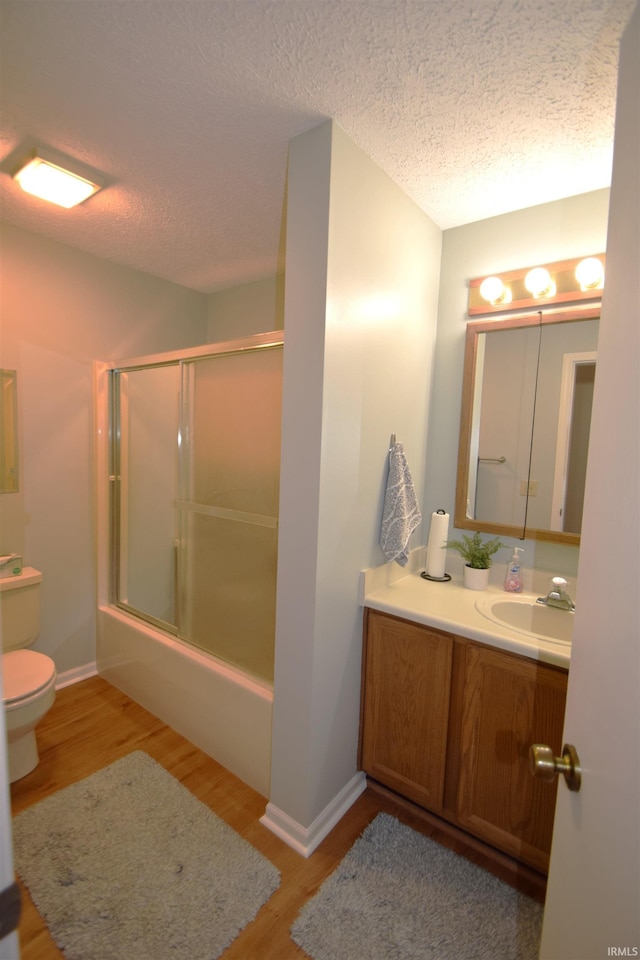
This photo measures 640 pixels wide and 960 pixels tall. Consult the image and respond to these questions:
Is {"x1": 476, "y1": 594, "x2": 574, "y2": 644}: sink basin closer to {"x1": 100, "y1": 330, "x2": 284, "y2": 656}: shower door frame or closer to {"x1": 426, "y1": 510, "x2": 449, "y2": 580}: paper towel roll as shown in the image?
{"x1": 426, "y1": 510, "x2": 449, "y2": 580}: paper towel roll

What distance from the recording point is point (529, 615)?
5.66ft

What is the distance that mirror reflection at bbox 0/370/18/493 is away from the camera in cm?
216

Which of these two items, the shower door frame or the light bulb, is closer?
the light bulb

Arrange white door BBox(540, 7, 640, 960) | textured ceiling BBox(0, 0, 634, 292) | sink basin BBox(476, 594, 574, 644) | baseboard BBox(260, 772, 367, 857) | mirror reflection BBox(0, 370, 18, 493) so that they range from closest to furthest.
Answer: white door BBox(540, 7, 640, 960) < textured ceiling BBox(0, 0, 634, 292) < baseboard BBox(260, 772, 367, 857) < sink basin BBox(476, 594, 574, 644) < mirror reflection BBox(0, 370, 18, 493)

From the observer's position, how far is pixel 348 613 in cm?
165

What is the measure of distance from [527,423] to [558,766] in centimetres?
142

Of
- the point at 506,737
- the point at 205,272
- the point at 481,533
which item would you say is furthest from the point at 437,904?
the point at 205,272

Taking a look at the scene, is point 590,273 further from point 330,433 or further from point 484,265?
point 330,433

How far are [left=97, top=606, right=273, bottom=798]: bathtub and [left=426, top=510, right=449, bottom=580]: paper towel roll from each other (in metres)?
0.89

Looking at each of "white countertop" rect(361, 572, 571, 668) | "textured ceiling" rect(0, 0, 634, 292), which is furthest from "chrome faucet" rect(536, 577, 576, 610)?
"textured ceiling" rect(0, 0, 634, 292)

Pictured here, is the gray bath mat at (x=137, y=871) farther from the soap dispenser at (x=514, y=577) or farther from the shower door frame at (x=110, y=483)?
the soap dispenser at (x=514, y=577)

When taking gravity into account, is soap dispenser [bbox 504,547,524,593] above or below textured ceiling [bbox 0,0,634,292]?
below

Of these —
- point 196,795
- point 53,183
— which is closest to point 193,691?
point 196,795

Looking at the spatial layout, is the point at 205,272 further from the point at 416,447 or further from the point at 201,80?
the point at 416,447
